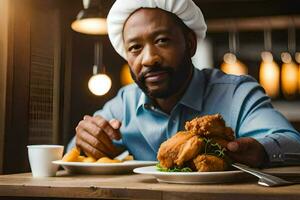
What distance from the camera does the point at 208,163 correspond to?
4.27ft

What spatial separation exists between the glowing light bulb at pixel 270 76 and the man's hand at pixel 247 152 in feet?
11.1

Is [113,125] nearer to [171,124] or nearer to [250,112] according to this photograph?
[171,124]

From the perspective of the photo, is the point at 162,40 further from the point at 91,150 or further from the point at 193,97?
the point at 91,150

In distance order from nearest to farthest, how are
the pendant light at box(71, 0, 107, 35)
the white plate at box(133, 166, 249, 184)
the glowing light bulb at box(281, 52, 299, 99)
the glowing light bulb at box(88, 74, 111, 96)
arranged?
the white plate at box(133, 166, 249, 184)
the pendant light at box(71, 0, 107, 35)
the glowing light bulb at box(88, 74, 111, 96)
the glowing light bulb at box(281, 52, 299, 99)

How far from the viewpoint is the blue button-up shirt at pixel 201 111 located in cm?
216

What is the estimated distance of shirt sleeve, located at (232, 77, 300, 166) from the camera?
1717 millimetres

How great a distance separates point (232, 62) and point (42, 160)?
3.72 meters

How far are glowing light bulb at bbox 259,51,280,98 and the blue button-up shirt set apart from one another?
2522 mm

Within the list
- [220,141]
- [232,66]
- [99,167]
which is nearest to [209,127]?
[220,141]

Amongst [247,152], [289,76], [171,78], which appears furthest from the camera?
[289,76]

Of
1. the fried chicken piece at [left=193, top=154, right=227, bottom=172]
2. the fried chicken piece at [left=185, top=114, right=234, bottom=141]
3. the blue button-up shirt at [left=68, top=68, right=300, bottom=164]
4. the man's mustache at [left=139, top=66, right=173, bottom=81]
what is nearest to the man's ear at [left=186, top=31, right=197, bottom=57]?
the blue button-up shirt at [left=68, top=68, right=300, bottom=164]

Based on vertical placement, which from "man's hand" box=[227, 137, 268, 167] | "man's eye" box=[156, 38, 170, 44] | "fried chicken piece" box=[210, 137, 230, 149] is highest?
"man's eye" box=[156, 38, 170, 44]

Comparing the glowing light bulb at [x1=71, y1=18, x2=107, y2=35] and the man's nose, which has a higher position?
the glowing light bulb at [x1=71, y1=18, x2=107, y2=35]

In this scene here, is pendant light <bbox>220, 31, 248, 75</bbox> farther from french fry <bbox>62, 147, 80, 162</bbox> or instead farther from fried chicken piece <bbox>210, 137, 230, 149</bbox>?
fried chicken piece <bbox>210, 137, 230, 149</bbox>
